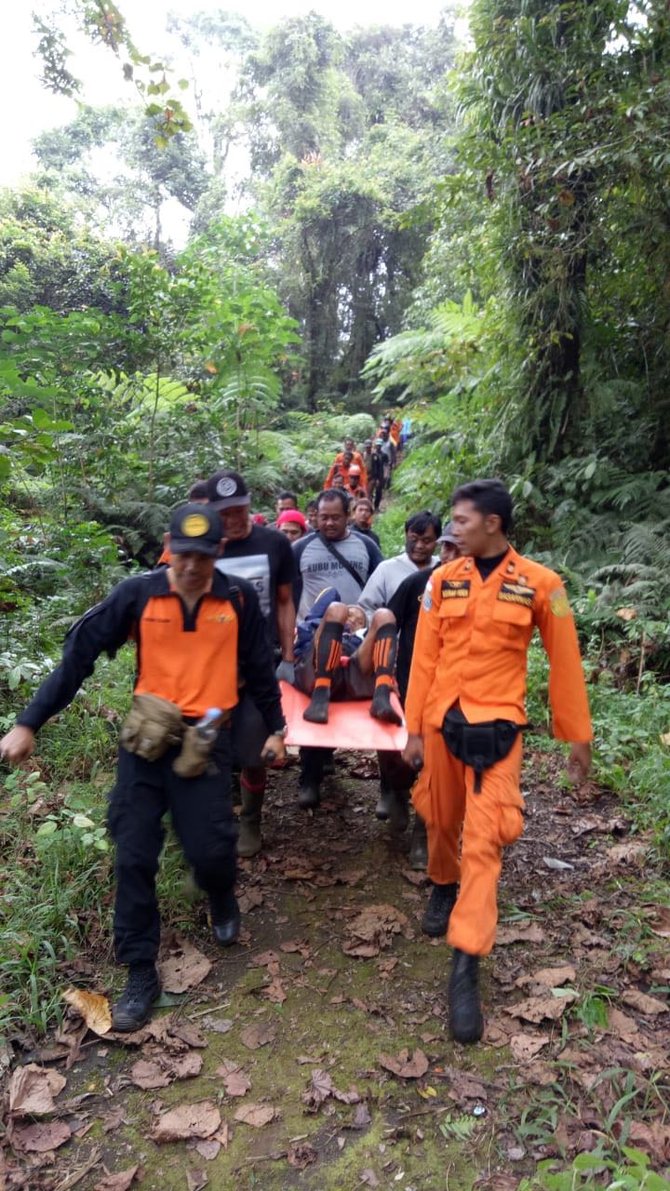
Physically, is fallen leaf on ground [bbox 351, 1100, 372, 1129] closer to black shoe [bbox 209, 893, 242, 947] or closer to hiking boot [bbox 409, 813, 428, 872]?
black shoe [bbox 209, 893, 242, 947]

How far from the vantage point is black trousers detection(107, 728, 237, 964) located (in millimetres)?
2945

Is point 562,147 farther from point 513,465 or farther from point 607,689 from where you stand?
point 607,689

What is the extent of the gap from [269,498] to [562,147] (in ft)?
23.0

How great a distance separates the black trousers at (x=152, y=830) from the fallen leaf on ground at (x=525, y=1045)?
4.26 feet

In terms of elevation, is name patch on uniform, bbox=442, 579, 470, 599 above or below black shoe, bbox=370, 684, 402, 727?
above

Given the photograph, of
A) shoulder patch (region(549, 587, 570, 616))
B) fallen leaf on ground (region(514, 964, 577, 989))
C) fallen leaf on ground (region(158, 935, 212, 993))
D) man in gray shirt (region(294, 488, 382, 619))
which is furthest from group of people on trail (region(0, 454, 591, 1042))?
man in gray shirt (region(294, 488, 382, 619))

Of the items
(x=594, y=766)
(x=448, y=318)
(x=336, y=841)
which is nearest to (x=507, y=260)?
(x=448, y=318)

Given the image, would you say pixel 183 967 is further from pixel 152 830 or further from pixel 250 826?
pixel 250 826

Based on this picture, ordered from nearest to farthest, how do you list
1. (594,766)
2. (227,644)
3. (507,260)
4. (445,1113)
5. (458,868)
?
(445,1113)
(227,644)
(458,868)
(594,766)
(507,260)

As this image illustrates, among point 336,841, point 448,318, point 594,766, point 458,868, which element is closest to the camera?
point 458,868

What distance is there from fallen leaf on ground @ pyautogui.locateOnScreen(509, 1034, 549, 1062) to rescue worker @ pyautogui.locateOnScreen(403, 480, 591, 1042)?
0.44 ft

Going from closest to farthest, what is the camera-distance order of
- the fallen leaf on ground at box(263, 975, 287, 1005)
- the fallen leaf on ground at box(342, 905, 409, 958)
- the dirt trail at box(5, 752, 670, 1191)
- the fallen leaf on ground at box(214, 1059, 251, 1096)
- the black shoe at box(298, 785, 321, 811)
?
the dirt trail at box(5, 752, 670, 1191), the fallen leaf on ground at box(214, 1059, 251, 1096), the fallen leaf on ground at box(263, 975, 287, 1005), the fallen leaf on ground at box(342, 905, 409, 958), the black shoe at box(298, 785, 321, 811)

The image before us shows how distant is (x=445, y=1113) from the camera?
8.41 ft

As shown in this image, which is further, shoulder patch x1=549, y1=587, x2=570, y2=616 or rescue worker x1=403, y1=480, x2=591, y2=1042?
shoulder patch x1=549, y1=587, x2=570, y2=616
